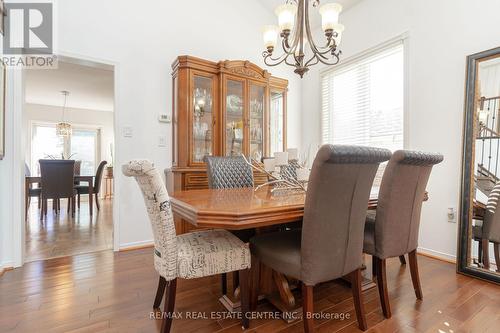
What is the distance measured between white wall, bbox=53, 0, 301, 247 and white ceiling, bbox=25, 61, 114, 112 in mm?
1037

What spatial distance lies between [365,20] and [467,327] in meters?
3.21

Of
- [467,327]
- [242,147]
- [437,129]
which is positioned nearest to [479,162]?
[437,129]

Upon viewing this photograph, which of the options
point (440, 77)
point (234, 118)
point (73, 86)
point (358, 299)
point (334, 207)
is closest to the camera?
point (334, 207)

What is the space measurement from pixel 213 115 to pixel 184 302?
198 centimetres

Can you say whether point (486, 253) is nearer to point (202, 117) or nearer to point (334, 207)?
point (334, 207)

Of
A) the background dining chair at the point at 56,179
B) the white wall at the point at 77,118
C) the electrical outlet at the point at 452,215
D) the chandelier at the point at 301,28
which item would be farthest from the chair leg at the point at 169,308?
the white wall at the point at 77,118

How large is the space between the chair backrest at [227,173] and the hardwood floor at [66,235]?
58.9 inches

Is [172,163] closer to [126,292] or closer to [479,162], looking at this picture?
[126,292]

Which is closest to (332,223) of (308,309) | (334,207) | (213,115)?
(334,207)

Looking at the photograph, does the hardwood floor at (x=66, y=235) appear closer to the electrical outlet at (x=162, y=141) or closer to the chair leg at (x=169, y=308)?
the electrical outlet at (x=162, y=141)

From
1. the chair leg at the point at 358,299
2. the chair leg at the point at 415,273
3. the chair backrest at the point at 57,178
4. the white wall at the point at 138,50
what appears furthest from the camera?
the chair backrest at the point at 57,178

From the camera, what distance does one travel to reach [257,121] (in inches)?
135

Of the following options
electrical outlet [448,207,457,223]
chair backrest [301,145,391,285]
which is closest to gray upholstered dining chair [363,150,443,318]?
chair backrest [301,145,391,285]

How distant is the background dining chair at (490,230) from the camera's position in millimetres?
2082
